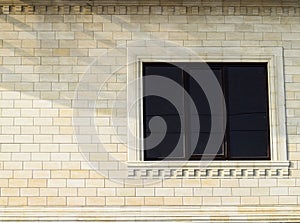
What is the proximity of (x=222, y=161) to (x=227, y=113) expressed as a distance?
62cm

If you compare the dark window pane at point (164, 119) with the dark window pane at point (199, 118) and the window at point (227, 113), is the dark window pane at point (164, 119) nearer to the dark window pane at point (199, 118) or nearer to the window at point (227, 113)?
the window at point (227, 113)

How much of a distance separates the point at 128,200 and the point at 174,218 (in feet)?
1.96

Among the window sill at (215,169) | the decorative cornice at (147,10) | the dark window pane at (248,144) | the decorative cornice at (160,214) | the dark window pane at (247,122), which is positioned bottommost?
A: the decorative cornice at (160,214)

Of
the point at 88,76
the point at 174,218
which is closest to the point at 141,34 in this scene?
the point at 88,76

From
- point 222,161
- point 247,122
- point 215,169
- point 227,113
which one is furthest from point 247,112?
point 215,169

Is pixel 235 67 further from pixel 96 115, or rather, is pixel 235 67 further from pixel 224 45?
pixel 96 115

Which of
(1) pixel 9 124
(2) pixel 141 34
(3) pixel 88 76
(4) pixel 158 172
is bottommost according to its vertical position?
(4) pixel 158 172

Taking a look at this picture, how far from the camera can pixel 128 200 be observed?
845 cm

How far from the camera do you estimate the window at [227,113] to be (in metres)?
8.66

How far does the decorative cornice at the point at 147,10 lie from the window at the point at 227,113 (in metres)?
0.66

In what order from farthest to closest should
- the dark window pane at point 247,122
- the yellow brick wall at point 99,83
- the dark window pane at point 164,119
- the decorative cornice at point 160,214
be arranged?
the dark window pane at point 247,122, the dark window pane at point 164,119, the yellow brick wall at point 99,83, the decorative cornice at point 160,214

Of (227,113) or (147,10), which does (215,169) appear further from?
(147,10)

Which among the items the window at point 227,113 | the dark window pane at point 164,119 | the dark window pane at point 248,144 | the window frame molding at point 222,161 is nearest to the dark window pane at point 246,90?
the window at point 227,113

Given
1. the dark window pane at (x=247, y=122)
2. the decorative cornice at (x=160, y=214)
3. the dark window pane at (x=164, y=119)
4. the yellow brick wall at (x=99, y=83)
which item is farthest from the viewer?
the dark window pane at (x=247, y=122)
